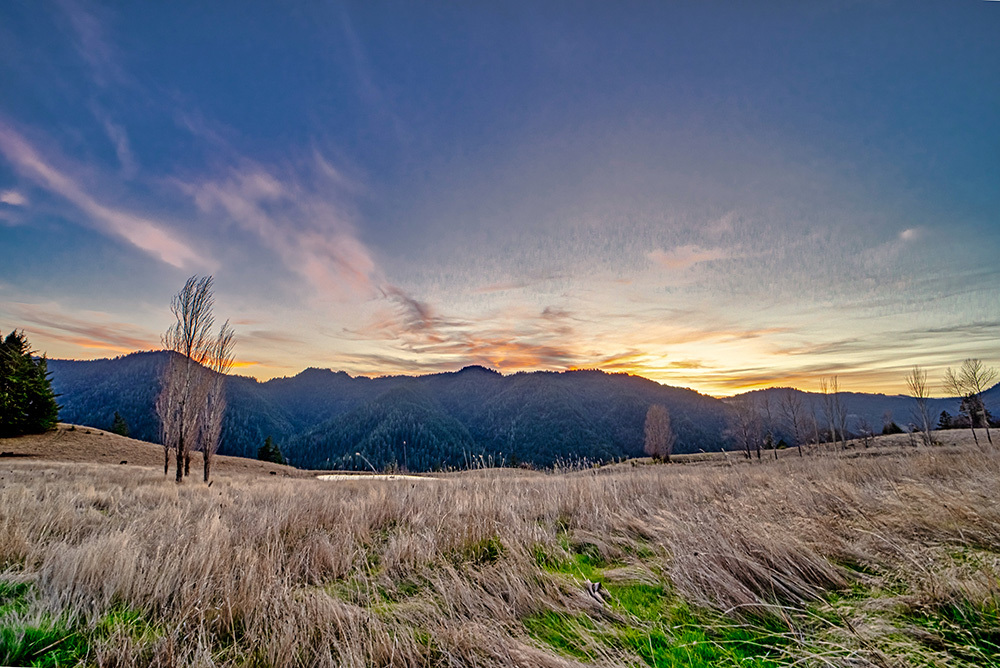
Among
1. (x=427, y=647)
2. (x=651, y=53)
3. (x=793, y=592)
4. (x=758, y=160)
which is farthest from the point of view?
(x=758, y=160)

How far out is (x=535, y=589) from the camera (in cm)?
257

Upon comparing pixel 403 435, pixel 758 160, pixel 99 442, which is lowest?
pixel 403 435

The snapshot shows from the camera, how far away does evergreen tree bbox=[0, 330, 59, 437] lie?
30.3 m

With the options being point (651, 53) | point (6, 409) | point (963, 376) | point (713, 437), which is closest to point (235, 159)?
point (651, 53)

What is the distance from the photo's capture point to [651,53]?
19.1ft

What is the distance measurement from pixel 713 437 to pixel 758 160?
17243cm

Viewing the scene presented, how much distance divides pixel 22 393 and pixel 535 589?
48.8 m

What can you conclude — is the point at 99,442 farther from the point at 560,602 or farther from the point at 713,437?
the point at 713,437

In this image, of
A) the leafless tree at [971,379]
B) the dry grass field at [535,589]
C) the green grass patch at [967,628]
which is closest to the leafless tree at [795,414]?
the leafless tree at [971,379]

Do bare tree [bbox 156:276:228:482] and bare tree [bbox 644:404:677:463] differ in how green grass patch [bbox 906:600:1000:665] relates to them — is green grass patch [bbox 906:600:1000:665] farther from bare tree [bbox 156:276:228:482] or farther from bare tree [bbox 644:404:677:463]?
bare tree [bbox 644:404:677:463]

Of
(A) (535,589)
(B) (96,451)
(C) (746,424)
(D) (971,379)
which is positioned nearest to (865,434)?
(C) (746,424)

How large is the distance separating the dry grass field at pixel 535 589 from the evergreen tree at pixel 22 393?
40.6 m

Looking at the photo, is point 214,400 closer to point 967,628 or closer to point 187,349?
point 187,349

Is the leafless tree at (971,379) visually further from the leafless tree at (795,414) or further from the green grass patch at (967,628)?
the green grass patch at (967,628)
